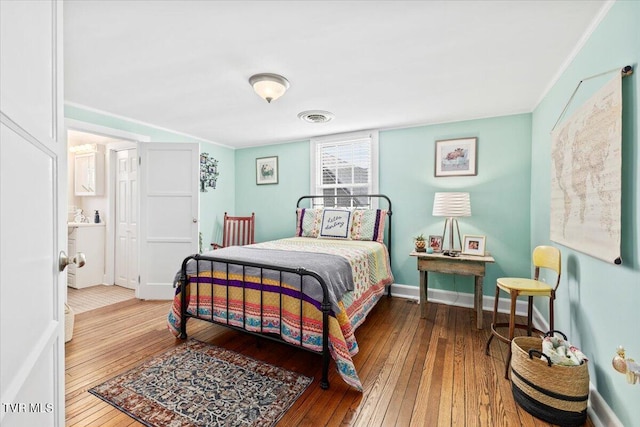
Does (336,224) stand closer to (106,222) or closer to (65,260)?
(65,260)

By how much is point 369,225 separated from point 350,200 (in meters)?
0.72

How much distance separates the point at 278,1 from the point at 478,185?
3.04 m

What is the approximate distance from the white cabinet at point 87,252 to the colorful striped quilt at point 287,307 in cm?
274

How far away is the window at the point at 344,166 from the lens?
4219 mm

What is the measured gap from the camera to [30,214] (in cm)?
67

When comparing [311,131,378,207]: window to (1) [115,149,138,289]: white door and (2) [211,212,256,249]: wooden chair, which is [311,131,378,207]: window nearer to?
(2) [211,212,256,249]: wooden chair

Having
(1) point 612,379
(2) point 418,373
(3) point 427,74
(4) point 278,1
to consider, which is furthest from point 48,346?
(3) point 427,74

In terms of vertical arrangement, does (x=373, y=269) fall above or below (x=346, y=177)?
below

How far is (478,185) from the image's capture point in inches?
142

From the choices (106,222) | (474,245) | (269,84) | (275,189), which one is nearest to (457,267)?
(474,245)

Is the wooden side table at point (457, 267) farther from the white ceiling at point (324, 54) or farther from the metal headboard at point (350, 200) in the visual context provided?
the white ceiling at point (324, 54)

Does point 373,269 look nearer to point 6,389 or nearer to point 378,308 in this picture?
point 378,308

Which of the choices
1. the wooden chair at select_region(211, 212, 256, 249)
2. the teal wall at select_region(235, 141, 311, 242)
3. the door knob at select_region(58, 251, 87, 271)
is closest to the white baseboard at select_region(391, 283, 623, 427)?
the teal wall at select_region(235, 141, 311, 242)

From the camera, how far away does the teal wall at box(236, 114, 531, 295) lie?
134 inches
